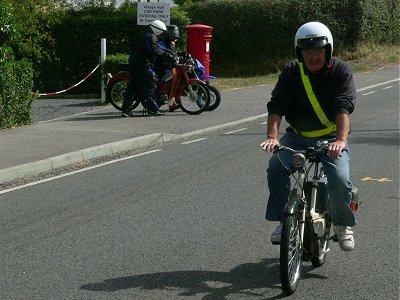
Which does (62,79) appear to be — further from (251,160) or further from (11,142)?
(251,160)

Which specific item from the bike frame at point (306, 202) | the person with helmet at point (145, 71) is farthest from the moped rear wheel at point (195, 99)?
the bike frame at point (306, 202)

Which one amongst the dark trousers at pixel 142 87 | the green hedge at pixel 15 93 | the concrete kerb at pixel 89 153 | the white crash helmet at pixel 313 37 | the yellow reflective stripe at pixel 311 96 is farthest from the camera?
the dark trousers at pixel 142 87

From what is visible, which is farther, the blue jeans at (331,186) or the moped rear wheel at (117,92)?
the moped rear wheel at (117,92)

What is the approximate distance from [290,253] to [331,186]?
25.5 inches

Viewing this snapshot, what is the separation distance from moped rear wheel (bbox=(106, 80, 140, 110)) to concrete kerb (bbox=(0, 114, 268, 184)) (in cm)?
287

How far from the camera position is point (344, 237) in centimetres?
684

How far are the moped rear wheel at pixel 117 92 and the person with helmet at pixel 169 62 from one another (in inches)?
27.4

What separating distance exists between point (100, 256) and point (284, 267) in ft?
6.64

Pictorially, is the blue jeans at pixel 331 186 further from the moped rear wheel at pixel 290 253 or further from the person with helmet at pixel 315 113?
the moped rear wheel at pixel 290 253

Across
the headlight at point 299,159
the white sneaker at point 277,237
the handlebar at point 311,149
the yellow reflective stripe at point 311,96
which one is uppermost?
the yellow reflective stripe at point 311,96

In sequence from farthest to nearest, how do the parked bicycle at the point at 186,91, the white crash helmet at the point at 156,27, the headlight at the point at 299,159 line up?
the parked bicycle at the point at 186,91
the white crash helmet at the point at 156,27
the headlight at the point at 299,159

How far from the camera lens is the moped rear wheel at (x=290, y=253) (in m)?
6.10

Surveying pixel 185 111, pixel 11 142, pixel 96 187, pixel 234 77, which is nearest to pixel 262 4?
pixel 234 77

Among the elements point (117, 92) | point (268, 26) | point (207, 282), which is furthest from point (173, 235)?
point (268, 26)
